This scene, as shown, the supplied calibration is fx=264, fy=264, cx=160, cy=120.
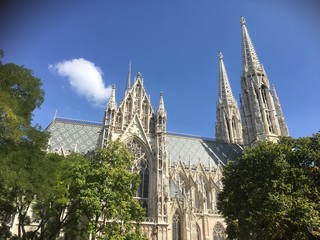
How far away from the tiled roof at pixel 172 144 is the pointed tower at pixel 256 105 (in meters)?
4.83

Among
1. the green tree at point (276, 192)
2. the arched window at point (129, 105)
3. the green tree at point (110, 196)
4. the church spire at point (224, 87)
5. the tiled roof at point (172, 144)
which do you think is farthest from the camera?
the church spire at point (224, 87)

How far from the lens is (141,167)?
29.6m

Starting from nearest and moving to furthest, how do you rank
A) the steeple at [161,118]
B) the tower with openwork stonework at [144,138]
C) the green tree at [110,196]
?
the green tree at [110,196] < the tower with openwork stonework at [144,138] < the steeple at [161,118]

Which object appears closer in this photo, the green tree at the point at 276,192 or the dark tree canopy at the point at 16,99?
the dark tree canopy at the point at 16,99

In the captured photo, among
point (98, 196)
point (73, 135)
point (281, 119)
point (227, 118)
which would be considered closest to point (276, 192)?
point (98, 196)

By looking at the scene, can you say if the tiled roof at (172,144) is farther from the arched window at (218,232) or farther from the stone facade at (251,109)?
the arched window at (218,232)

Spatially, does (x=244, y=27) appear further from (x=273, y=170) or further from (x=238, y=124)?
(x=273, y=170)

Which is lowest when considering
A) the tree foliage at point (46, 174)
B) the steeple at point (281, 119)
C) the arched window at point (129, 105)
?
the tree foliage at point (46, 174)

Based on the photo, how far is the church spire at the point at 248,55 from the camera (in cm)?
4897

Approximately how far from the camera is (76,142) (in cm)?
3600

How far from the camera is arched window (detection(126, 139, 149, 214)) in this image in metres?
28.1

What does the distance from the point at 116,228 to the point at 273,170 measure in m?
11.8

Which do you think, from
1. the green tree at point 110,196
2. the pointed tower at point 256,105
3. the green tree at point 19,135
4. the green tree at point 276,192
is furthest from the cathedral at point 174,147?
the green tree at point 19,135

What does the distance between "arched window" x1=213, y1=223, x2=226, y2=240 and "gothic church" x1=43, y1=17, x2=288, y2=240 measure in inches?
4.4
